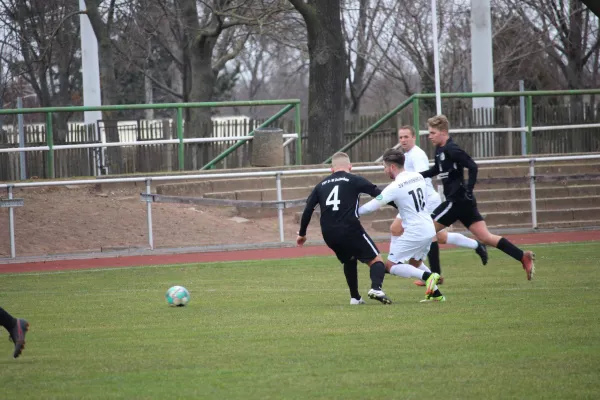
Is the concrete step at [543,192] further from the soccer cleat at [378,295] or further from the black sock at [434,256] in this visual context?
the soccer cleat at [378,295]

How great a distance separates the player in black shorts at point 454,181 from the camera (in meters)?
12.4

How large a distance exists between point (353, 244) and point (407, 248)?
0.76m

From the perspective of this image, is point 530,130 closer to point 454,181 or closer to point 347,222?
point 454,181

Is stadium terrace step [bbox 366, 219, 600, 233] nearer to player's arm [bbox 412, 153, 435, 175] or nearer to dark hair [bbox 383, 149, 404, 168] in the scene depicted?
player's arm [bbox 412, 153, 435, 175]

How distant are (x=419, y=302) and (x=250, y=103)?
42.4 ft

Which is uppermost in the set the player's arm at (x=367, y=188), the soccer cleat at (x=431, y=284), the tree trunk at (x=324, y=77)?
the tree trunk at (x=324, y=77)

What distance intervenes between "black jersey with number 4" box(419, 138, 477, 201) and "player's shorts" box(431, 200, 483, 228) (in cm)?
8

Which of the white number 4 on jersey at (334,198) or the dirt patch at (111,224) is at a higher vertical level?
the white number 4 on jersey at (334,198)

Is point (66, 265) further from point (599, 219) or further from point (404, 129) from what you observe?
point (599, 219)

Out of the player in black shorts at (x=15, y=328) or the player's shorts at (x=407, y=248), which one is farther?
the player's shorts at (x=407, y=248)

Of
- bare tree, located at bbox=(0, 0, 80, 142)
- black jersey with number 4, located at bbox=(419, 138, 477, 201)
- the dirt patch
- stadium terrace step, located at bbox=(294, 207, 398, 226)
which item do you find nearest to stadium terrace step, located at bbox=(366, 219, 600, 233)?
stadium terrace step, located at bbox=(294, 207, 398, 226)

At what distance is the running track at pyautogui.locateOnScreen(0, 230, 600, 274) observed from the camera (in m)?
17.5

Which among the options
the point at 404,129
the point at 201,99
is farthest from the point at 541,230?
the point at 201,99

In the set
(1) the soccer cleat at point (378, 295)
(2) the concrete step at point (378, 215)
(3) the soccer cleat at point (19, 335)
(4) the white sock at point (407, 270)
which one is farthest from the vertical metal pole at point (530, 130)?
(3) the soccer cleat at point (19, 335)
